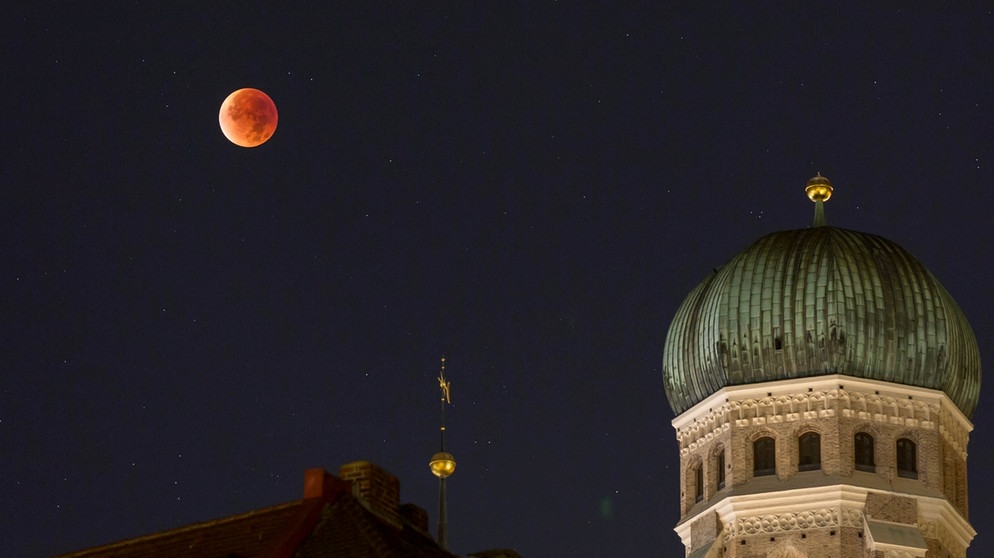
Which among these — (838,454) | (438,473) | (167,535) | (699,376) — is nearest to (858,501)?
(838,454)

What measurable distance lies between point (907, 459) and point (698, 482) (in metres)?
7.06

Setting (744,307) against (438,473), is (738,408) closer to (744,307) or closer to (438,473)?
(744,307)

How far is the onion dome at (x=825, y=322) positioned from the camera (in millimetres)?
88062

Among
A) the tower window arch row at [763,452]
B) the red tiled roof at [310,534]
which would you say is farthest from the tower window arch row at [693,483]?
the red tiled roof at [310,534]

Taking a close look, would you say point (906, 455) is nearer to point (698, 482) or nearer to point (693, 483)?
point (698, 482)

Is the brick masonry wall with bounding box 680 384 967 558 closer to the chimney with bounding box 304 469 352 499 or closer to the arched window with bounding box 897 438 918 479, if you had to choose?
the arched window with bounding box 897 438 918 479

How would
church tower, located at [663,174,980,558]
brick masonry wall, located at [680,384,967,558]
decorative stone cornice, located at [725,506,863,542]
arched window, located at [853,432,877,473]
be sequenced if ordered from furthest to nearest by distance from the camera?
arched window, located at [853,432,877,473], church tower, located at [663,174,980,558], brick masonry wall, located at [680,384,967,558], decorative stone cornice, located at [725,506,863,542]

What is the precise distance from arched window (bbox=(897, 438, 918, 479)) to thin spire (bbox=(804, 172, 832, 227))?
9.37m

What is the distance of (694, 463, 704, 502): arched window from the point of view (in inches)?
3548

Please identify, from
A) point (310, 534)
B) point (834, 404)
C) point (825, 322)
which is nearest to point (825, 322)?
point (825, 322)

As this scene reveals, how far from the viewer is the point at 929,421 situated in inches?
3469

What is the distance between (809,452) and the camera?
286ft

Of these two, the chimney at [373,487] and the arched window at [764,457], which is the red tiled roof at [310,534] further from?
the arched window at [764,457]

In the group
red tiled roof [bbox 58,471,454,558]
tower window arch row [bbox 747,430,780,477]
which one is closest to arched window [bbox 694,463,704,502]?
tower window arch row [bbox 747,430,780,477]
